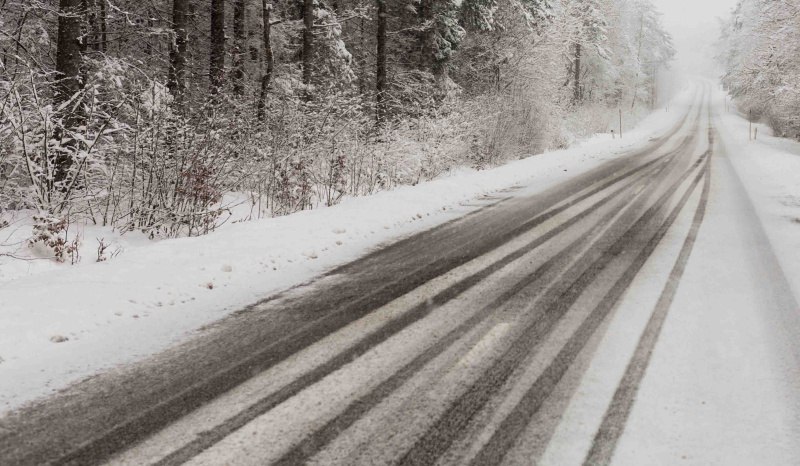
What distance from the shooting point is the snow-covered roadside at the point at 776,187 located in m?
7.44

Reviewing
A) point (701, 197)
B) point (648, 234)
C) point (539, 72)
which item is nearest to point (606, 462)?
point (648, 234)

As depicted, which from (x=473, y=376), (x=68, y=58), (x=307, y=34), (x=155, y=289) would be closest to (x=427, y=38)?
(x=307, y=34)

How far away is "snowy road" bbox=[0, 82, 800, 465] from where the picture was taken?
9.38 feet

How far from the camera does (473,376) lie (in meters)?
3.63

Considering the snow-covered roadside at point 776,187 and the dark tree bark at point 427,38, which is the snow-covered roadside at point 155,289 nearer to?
the snow-covered roadside at point 776,187

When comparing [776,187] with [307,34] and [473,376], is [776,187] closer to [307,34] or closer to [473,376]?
[307,34]

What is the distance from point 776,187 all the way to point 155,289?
581 inches

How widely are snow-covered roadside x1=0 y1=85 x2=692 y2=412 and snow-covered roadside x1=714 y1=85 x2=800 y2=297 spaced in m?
5.00

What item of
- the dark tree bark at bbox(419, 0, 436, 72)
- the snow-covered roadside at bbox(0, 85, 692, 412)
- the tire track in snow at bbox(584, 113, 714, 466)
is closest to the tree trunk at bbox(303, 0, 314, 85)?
the dark tree bark at bbox(419, 0, 436, 72)

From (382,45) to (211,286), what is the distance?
44.7 ft

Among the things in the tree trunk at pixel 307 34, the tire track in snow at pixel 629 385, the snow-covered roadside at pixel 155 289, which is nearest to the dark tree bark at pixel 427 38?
the tree trunk at pixel 307 34

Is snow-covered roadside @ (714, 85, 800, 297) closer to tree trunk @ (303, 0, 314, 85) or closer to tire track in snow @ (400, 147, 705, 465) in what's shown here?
tire track in snow @ (400, 147, 705, 465)

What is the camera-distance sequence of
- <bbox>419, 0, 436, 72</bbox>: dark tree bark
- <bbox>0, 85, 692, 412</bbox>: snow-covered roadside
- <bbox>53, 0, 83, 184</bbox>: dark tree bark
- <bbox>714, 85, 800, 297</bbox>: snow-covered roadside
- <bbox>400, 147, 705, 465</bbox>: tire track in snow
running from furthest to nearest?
<bbox>419, 0, 436, 72</bbox>: dark tree bark, <bbox>53, 0, 83, 184</bbox>: dark tree bark, <bbox>714, 85, 800, 297</bbox>: snow-covered roadside, <bbox>0, 85, 692, 412</bbox>: snow-covered roadside, <bbox>400, 147, 705, 465</bbox>: tire track in snow

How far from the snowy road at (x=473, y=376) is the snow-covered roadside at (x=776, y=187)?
36.8 inches
